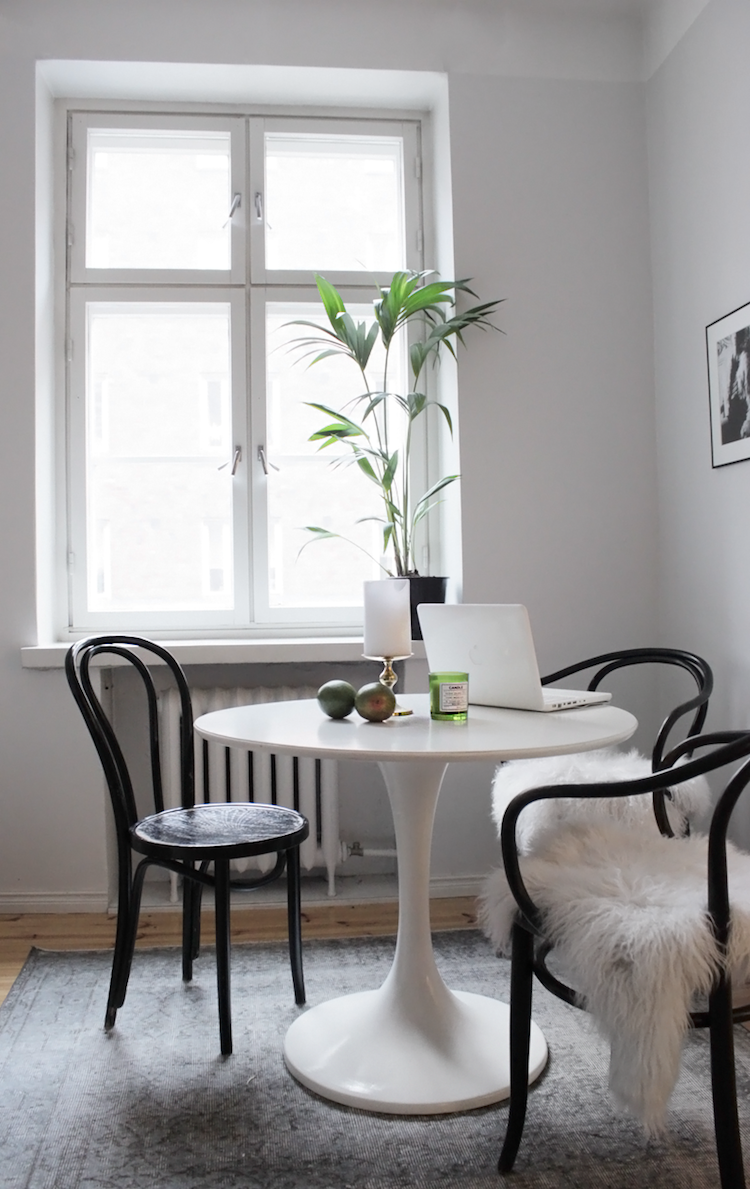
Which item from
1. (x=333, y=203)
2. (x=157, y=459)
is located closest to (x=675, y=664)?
(x=157, y=459)

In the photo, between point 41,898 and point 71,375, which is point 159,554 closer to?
point 71,375

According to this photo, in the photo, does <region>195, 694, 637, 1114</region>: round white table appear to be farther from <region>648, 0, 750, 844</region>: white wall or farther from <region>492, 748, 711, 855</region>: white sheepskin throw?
<region>648, 0, 750, 844</region>: white wall

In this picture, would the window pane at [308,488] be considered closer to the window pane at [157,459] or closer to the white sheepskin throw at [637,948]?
the window pane at [157,459]

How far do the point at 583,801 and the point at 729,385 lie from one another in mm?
1241

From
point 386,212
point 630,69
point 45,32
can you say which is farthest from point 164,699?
point 630,69

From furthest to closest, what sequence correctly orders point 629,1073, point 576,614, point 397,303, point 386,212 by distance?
point 386,212 → point 576,614 → point 397,303 → point 629,1073

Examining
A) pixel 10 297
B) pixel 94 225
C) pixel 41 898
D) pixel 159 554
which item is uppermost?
pixel 94 225

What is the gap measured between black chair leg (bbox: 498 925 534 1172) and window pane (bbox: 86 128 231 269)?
8.13 feet

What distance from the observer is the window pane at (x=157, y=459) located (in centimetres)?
301

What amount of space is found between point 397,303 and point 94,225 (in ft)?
3.77

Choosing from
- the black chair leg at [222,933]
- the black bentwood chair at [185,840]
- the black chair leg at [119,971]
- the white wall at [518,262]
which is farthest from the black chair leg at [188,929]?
the white wall at [518,262]

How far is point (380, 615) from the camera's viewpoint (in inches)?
68.1

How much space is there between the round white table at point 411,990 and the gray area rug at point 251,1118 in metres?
0.04

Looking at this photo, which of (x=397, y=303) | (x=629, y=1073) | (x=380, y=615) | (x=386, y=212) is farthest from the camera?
(x=386, y=212)
